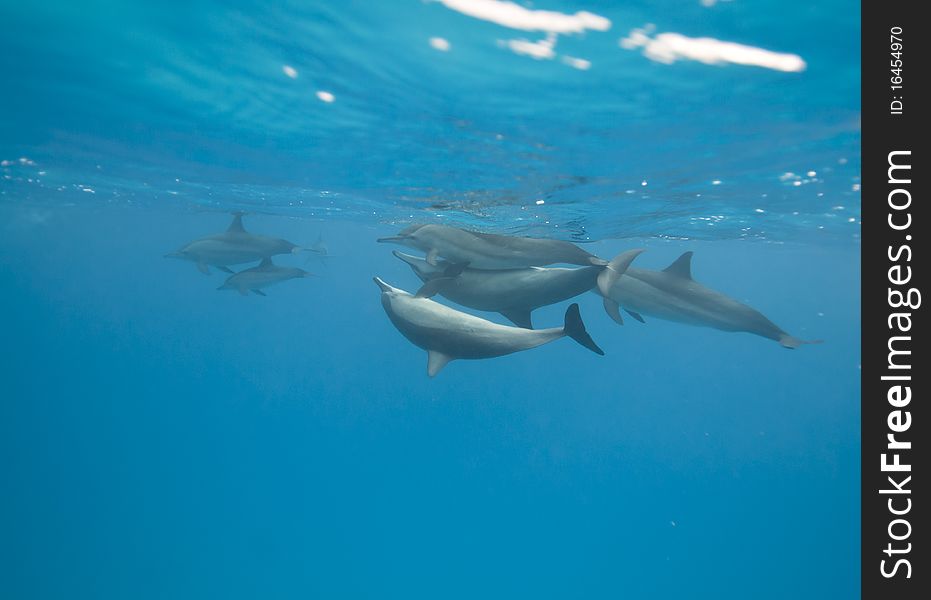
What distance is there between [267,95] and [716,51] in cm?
785

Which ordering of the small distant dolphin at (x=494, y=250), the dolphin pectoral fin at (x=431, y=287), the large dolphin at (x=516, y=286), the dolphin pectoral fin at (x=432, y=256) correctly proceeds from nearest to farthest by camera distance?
the large dolphin at (x=516, y=286) < the dolphin pectoral fin at (x=431, y=287) < the small distant dolphin at (x=494, y=250) < the dolphin pectoral fin at (x=432, y=256)

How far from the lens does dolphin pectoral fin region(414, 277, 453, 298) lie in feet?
25.7

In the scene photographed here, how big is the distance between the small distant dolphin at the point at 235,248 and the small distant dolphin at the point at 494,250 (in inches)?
297

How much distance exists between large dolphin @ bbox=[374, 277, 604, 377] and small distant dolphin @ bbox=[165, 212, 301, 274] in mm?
9150

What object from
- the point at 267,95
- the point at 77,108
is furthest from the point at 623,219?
the point at 77,108

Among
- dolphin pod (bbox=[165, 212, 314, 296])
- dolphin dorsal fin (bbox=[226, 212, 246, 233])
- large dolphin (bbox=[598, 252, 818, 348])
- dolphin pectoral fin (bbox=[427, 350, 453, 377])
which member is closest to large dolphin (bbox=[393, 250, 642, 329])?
dolphin pectoral fin (bbox=[427, 350, 453, 377])

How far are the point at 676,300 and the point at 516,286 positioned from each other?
3965mm

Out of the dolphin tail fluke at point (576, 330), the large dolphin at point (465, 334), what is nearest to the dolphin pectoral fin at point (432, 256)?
the large dolphin at point (465, 334)

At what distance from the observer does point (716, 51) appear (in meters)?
7.02

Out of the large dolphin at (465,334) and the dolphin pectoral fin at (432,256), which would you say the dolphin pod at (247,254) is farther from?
the large dolphin at (465,334)

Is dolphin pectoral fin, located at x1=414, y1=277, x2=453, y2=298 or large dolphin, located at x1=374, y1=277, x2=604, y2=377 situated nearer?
large dolphin, located at x1=374, y1=277, x2=604, y2=377

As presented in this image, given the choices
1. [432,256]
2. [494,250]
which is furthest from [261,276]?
[494,250]

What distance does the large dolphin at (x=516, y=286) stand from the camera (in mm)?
7707

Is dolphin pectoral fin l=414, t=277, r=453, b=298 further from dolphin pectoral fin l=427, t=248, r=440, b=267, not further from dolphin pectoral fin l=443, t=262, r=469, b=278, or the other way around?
dolphin pectoral fin l=427, t=248, r=440, b=267
